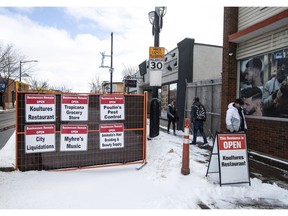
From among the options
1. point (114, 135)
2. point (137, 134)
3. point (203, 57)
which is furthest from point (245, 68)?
point (114, 135)

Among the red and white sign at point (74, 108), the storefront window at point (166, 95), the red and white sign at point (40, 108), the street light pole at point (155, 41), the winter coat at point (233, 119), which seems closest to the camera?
the red and white sign at point (40, 108)

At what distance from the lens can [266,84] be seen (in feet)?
23.8

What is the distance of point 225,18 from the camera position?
28.7 feet

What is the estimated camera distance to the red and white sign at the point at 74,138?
535cm

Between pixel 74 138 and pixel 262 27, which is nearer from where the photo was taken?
pixel 74 138

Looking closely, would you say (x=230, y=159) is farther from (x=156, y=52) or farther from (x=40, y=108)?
(x=156, y=52)

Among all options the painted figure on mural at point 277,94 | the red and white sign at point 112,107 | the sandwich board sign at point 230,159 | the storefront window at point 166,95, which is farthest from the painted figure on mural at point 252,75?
the storefront window at point 166,95

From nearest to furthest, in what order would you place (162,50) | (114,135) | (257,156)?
(114,135), (257,156), (162,50)

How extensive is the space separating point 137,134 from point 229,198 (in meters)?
2.64

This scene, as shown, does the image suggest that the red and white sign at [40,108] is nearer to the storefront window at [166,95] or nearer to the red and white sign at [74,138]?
the red and white sign at [74,138]

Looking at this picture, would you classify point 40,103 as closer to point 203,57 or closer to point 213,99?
point 213,99

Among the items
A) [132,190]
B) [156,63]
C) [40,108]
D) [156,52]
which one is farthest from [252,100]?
[40,108]

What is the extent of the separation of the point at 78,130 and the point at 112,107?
969 mm

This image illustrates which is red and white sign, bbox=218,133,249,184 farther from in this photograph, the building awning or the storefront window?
the storefront window
